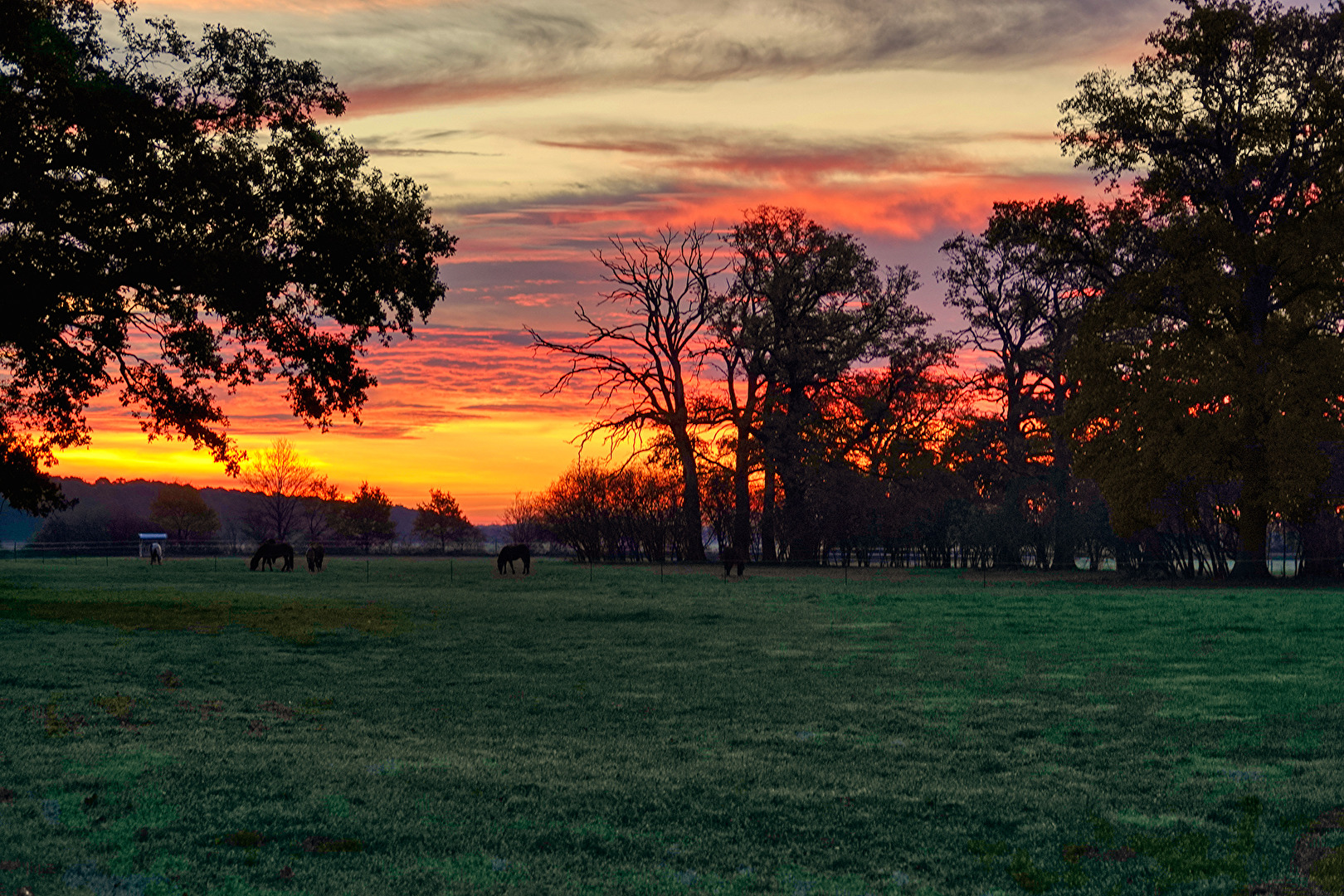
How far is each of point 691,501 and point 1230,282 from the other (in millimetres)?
25797

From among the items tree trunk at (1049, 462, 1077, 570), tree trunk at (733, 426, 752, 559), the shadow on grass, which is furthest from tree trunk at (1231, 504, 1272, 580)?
the shadow on grass

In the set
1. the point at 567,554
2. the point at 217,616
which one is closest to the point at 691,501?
the point at 567,554

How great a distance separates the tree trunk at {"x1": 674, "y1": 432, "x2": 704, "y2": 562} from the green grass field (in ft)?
118

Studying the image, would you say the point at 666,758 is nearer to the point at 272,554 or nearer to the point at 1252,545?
the point at 1252,545

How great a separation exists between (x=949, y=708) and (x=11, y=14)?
66.1 ft

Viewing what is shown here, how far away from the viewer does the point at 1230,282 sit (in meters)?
37.0

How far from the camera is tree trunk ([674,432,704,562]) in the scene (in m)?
55.6

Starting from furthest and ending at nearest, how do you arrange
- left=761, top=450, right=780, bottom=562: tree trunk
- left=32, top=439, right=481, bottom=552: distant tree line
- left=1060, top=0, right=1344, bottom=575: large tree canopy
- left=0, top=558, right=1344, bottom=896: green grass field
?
left=32, top=439, right=481, bottom=552: distant tree line, left=761, top=450, right=780, bottom=562: tree trunk, left=1060, top=0, right=1344, bottom=575: large tree canopy, left=0, top=558, right=1344, bottom=896: green grass field

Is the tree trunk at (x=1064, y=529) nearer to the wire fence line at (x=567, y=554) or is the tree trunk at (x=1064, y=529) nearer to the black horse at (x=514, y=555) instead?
the wire fence line at (x=567, y=554)

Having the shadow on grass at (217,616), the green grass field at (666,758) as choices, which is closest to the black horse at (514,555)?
the shadow on grass at (217,616)

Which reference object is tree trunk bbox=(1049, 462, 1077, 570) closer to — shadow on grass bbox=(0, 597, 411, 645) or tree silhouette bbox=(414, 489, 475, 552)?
shadow on grass bbox=(0, 597, 411, 645)

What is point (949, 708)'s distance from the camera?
11141 mm

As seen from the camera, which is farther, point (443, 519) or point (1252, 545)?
point (443, 519)

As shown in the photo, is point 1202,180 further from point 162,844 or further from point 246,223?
point 162,844
